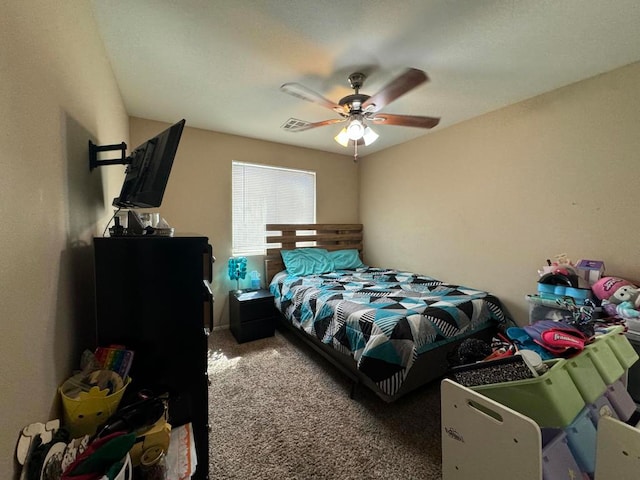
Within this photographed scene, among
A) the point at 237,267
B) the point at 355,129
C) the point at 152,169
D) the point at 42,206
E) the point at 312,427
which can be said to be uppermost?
the point at 355,129

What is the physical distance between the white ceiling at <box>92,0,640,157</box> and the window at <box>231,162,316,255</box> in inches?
42.9

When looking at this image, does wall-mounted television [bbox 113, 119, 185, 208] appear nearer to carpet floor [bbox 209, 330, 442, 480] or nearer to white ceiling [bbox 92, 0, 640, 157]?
white ceiling [bbox 92, 0, 640, 157]

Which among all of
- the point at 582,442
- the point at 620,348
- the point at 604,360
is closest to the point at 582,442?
the point at 582,442

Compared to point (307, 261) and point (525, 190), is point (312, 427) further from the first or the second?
point (525, 190)

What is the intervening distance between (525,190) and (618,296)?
3.62 ft

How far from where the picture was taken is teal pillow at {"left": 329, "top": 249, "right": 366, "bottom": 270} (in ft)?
12.5

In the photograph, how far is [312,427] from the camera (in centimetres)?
165

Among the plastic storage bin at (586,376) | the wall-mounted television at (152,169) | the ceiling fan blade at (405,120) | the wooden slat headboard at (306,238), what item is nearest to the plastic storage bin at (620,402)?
the plastic storage bin at (586,376)

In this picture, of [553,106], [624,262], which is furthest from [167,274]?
[553,106]

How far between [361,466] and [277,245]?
2.67 metres

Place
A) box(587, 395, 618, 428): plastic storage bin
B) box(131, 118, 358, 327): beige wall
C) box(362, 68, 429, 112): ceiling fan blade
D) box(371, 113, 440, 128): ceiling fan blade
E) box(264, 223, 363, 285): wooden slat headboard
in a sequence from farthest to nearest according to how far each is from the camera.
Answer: box(264, 223, 363, 285): wooden slat headboard < box(131, 118, 358, 327): beige wall < box(371, 113, 440, 128): ceiling fan blade < box(362, 68, 429, 112): ceiling fan blade < box(587, 395, 618, 428): plastic storage bin

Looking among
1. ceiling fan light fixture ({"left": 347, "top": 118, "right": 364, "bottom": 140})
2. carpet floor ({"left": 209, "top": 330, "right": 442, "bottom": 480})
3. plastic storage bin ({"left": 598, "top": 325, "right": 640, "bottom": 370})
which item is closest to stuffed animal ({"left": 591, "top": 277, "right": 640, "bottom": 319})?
plastic storage bin ({"left": 598, "top": 325, "right": 640, "bottom": 370})

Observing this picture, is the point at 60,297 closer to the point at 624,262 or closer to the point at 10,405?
the point at 10,405

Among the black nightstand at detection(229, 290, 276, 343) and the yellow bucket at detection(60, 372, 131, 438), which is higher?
the yellow bucket at detection(60, 372, 131, 438)
